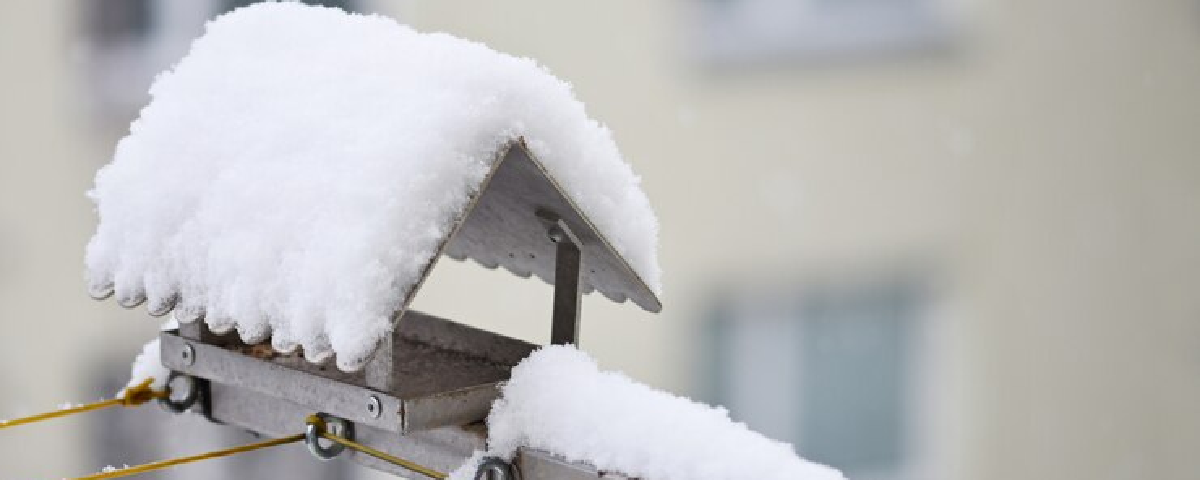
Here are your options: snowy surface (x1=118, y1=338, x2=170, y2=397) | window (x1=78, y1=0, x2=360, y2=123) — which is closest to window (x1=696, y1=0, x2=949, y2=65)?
window (x1=78, y1=0, x2=360, y2=123)

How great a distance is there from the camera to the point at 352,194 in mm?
616

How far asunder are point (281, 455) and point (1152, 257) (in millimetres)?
2267

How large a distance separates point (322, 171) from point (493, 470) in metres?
0.15

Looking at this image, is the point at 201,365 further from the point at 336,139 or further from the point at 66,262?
the point at 66,262

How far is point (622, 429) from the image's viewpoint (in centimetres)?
62

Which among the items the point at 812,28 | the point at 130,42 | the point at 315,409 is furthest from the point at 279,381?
the point at 812,28

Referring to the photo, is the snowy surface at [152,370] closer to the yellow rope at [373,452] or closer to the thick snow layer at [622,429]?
the yellow rope at [373,452]

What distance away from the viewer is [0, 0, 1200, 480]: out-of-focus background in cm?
254

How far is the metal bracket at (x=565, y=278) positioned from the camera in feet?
2.23

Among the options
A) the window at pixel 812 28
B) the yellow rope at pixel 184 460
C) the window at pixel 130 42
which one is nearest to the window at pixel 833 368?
the window at pixel 812 28

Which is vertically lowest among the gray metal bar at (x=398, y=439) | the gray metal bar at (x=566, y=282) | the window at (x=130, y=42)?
the gray metal bar at (x=398, y=439)

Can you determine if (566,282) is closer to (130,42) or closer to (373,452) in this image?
(373,452)

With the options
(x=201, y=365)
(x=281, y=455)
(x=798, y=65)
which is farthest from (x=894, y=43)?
(x=201, y=365)

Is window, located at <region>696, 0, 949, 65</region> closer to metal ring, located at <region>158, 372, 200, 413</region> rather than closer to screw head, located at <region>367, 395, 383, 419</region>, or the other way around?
metal ring, located at <region>158, 372, 200, 413</region>
